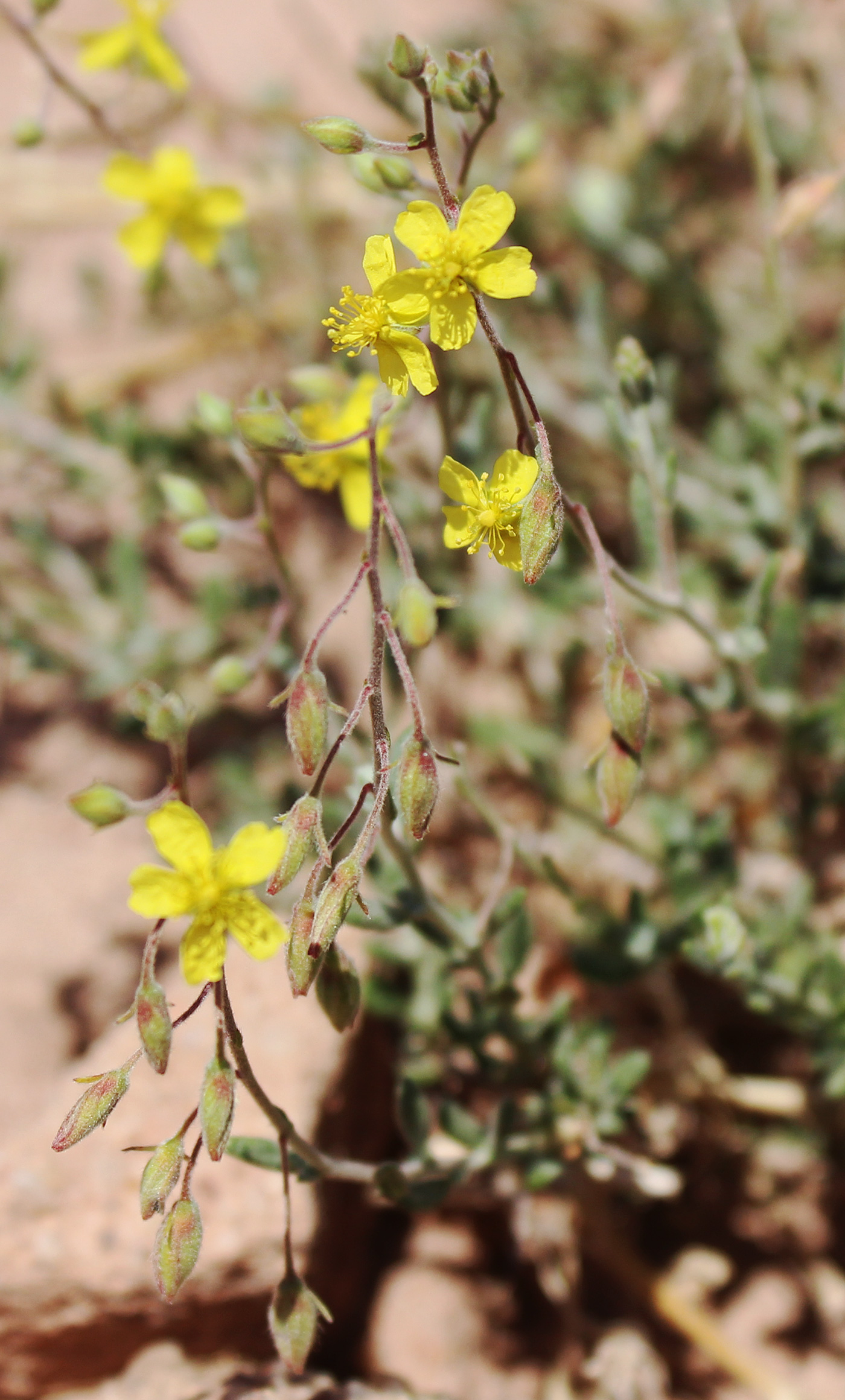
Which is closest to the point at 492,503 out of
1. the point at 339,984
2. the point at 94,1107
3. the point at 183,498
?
the point at 339,984

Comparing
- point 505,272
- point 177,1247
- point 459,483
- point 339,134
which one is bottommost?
point 177,1247

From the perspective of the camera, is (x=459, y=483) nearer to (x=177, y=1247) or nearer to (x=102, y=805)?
(x=102, y=805)

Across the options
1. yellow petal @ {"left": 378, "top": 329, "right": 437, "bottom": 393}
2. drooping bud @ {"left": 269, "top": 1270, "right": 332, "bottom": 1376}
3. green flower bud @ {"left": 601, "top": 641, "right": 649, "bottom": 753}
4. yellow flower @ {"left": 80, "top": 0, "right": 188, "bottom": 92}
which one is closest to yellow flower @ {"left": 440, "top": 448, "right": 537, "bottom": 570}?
yellow petal @ {"left": 378, "top": 329, "right": 437, "bottom": 393}

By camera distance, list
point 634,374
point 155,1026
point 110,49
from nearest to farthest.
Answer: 1. point 155,1026
2. point 634,374
3. point 110,49

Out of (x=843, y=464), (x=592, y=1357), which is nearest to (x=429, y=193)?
(x=843, y=464)

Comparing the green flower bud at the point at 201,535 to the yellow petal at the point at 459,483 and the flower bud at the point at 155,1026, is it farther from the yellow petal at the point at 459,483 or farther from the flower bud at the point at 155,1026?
the flower bud at the point at 155,1026

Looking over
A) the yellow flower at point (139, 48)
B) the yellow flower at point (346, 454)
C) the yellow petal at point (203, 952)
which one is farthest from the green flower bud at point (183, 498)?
the yellow flower at point (139, 48)

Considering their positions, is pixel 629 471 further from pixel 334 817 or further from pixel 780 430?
pixel 334 817
